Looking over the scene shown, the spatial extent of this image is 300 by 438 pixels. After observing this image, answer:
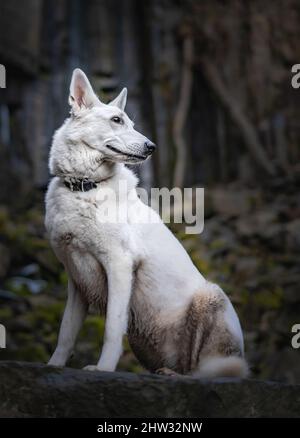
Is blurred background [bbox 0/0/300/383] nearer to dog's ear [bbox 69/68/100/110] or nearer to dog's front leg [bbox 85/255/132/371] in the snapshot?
dog's ear [bbox 69/68/100/110]

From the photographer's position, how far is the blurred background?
10.8 metres

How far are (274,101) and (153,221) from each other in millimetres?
8220

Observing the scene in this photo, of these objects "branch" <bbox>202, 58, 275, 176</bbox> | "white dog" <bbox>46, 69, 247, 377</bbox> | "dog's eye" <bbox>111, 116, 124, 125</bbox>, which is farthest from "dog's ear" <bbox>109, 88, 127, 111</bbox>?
"branch" <bbox>202, 58, 275, 176</bbox>

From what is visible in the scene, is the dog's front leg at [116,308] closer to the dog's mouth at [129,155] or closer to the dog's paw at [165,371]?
the dog's paw at [165,371]

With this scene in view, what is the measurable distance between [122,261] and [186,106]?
824cm

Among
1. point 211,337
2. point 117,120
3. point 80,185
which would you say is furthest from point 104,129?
point 211,337

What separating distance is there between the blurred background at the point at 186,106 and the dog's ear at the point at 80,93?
5882 millimetres

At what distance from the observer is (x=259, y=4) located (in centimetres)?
1223

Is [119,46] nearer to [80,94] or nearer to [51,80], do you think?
[51,80]

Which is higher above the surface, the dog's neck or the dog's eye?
the dog's eye

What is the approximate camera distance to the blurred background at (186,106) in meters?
10.8

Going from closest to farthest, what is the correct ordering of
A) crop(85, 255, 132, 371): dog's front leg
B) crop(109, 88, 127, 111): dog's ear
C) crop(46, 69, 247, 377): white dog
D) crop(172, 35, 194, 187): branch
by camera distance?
1. crop(85, 255, 132, 371): dog's front leg
2. crop(46, 69, 247, 377): white dog
3. crop(109, 88, 127, 111): dog's ear
4. crop(172, 35, 194, 187): branch

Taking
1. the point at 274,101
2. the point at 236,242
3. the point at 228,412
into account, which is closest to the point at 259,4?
the point at 274,101

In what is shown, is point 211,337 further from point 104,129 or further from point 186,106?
point 186,106
